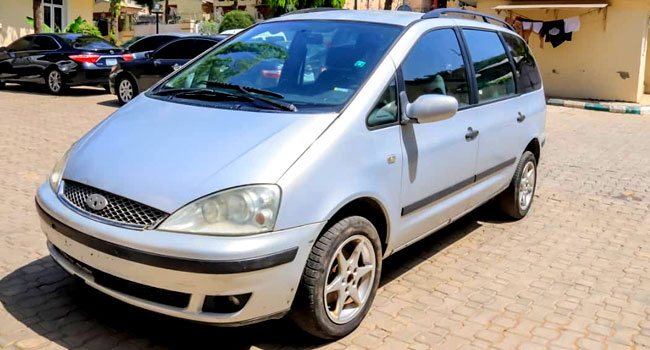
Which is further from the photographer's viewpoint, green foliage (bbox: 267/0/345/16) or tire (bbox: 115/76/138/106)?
green foliage (bbox: 267/0/345/16)

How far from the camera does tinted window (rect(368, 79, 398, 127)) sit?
3.63 m

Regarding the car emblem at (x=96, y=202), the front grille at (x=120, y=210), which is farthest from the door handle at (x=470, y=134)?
the car emblem at (x=96, y=202)

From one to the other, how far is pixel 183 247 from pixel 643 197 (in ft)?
19.5

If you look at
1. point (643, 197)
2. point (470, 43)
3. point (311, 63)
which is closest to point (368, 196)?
point (311, 63)

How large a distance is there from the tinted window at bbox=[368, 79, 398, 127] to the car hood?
1.06 ft

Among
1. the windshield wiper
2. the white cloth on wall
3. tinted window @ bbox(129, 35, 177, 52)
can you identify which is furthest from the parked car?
the windshield wiper

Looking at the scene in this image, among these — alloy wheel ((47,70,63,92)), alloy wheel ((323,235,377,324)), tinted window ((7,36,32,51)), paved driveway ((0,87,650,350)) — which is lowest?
paved driveway ((0,87,650,350))

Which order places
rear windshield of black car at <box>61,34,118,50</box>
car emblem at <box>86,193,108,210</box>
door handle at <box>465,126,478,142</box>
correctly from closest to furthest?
car emblem at <box>86,193,108,210</box>
door handle at <box>465,126,478,142</box>
rear windshield of black car at <box>61,34,118,50</box>

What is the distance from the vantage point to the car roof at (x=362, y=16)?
4.29 metres

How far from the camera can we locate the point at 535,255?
5078 millimetres

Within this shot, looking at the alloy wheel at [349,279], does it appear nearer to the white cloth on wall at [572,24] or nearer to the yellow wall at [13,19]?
the white cloth on wall at [572,24]

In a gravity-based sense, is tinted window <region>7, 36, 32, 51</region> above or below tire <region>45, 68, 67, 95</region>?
above

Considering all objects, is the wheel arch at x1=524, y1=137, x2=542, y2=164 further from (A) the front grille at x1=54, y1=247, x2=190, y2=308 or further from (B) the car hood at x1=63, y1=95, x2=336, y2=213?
(A) the front grille at x1=54, y1=247, x2=190, y2=308

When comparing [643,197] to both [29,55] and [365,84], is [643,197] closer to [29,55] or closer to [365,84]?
[365,84]
